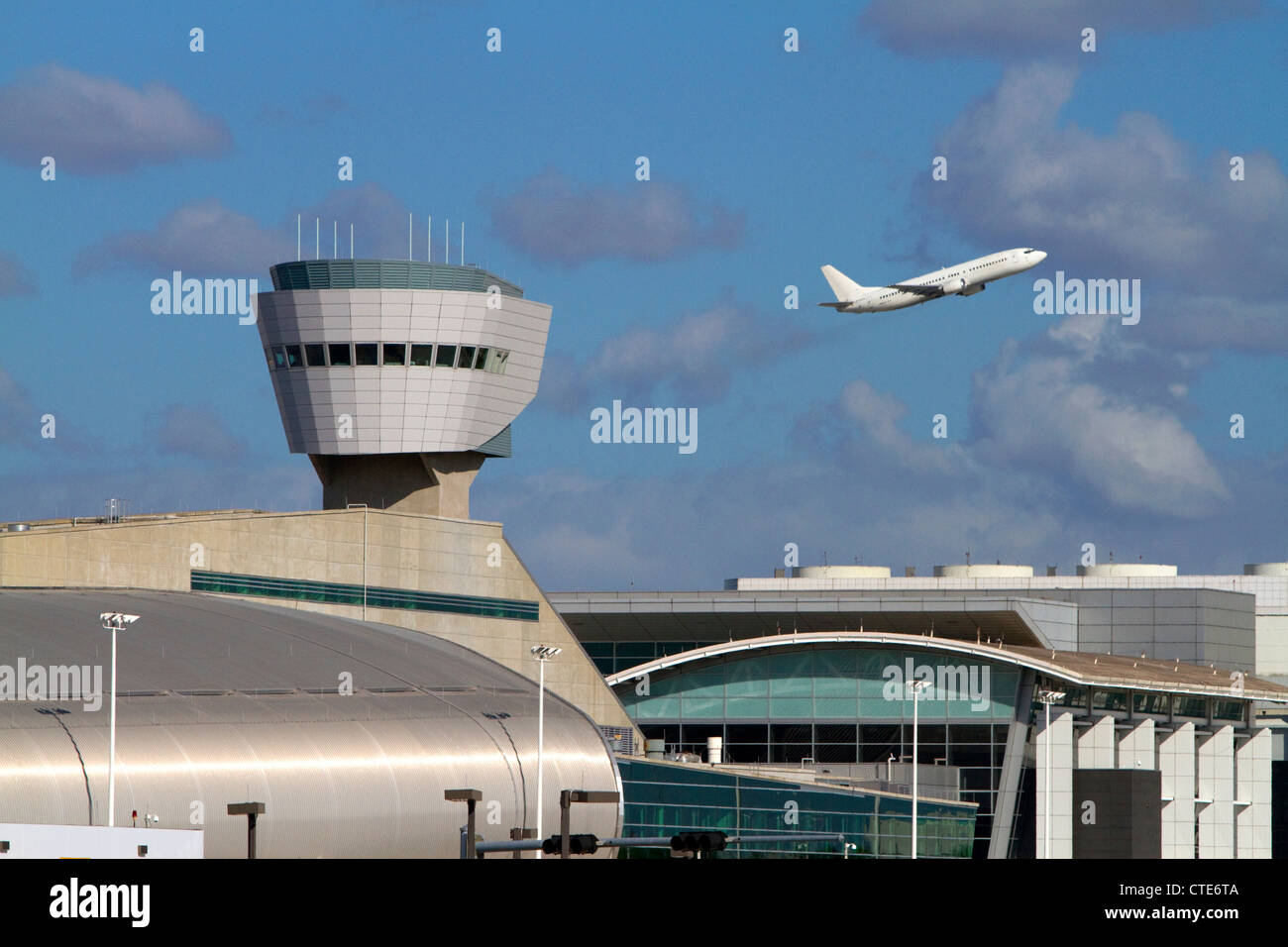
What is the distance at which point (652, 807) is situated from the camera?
296 feet

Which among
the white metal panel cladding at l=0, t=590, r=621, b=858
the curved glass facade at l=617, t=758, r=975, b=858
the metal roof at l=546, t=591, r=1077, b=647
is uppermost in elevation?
the metal roof at l=546, t=591, r=1077, b=647

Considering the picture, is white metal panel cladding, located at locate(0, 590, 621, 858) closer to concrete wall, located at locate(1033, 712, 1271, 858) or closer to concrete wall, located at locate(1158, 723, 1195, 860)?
concrete wall, located at locate(1033, 712, 1271, 858)

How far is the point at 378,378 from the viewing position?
12506 cm

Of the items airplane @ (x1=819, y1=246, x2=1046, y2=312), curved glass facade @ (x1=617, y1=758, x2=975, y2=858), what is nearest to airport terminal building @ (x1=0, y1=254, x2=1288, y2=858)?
curved glass facade @ (x1=617, y1=758, x2=975, y2=858)

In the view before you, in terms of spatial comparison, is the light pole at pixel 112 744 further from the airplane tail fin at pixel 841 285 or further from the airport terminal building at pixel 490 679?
the airplane tail fin at pixel 841 285

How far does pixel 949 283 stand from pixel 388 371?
37.7 m

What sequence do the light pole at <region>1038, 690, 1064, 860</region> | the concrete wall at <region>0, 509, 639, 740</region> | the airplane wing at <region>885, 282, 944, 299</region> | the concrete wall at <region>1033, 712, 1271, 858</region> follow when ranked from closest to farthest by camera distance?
1. the concrete wall at <region>0, 509, 639, 740</region>
2. the light pole at <region>1038, 690, 1064, 860</region>
3. the concrete wall at <region>1033, 712, 1271, 858</region>
4. the airplane wing at <region>885, 282, 944, 299</region>

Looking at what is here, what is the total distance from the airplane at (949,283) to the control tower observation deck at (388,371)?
80.7ft

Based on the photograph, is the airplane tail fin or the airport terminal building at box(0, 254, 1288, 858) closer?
the airport terminal building at box(0, 254, 1288, 858)

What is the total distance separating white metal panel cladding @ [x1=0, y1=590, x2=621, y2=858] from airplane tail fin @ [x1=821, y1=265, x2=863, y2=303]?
52.2 meters

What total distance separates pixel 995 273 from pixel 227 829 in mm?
72413

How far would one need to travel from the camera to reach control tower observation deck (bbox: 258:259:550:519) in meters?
125

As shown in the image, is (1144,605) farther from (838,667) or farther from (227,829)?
(227,829)
